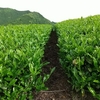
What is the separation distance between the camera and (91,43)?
4809 mm

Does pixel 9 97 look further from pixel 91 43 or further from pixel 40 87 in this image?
pixel 91 43

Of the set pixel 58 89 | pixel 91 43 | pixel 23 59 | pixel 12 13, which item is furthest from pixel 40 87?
pixel 12 13

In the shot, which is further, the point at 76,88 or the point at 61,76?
the point at 61,76

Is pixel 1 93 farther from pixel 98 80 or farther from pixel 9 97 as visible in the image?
pixel 98 80

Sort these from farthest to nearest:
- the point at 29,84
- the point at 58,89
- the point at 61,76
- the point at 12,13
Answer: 1. the point at 12,13
2. the point at 61,76
3. the point at 58,89
4. the point at 29,84

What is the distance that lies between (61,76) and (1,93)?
6.97 ft

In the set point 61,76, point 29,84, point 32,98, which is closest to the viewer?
point 29,84

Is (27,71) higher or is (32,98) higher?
(27,71)

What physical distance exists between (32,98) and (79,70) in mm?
A: 968

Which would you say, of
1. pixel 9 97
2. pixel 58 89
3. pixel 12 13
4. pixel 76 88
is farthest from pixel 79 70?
pixel 12 13

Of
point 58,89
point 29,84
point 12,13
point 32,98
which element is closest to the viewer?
point 29,84

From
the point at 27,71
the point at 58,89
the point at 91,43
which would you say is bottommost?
the point at 58,89

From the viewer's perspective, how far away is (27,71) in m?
3.96

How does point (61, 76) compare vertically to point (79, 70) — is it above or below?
below
